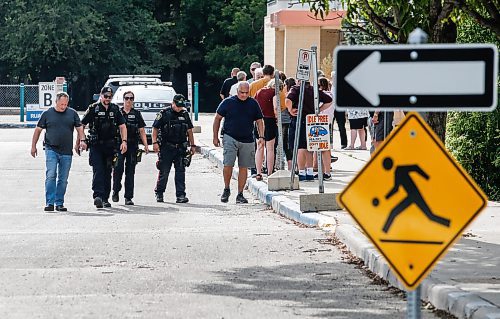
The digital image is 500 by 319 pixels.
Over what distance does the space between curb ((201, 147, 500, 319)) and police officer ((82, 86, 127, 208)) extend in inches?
99.3

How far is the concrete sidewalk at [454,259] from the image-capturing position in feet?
29.5

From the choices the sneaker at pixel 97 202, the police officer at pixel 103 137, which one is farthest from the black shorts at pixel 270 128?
the sneaker at pixel 97 202

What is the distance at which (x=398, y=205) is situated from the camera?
20.2 ft

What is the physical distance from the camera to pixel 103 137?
1875 centimetres

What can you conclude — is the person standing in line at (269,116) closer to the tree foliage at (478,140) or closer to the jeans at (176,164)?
the jeans at (176,164)

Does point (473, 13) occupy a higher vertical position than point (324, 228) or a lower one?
higher

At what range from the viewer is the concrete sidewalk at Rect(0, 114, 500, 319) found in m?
8.99

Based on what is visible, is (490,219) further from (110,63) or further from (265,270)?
(110,63)

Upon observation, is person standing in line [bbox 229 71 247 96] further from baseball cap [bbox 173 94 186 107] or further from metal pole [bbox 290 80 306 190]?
metal pole [bbox 290 80 306 190]

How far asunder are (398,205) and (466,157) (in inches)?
482

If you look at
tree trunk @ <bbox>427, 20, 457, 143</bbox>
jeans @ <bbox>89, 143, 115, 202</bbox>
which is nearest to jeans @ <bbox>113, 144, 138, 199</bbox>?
jeans @ <bbox>89, 143, 115, 202</bbox>

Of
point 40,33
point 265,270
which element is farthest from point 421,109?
point 40,33

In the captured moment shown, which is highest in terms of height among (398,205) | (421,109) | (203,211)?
(421,109)

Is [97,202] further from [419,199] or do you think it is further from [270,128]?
[419,199]
